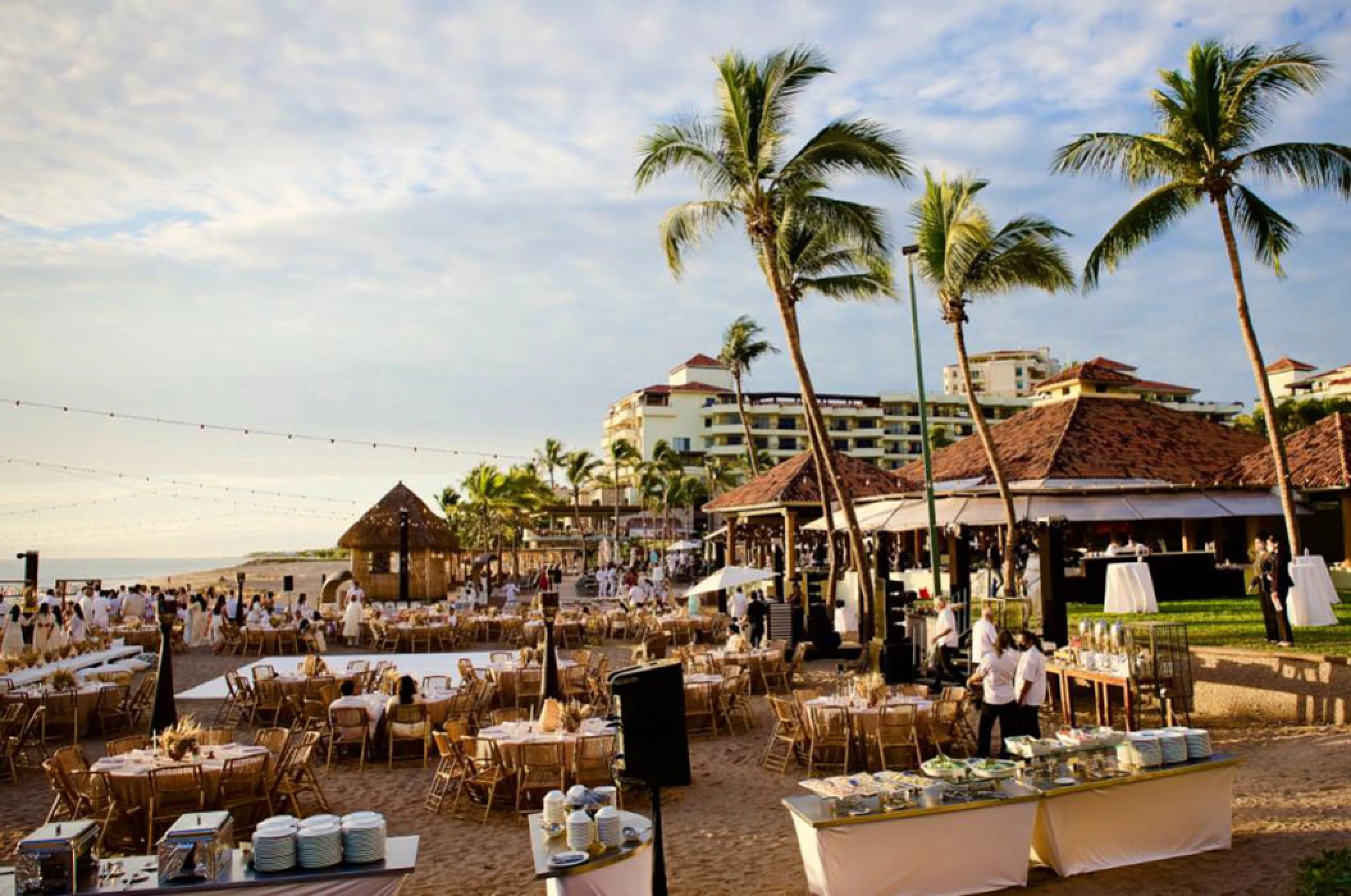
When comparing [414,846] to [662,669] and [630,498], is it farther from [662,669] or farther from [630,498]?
[630,498]

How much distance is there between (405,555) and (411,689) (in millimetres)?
20268

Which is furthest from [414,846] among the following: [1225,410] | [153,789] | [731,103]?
[1225,410]

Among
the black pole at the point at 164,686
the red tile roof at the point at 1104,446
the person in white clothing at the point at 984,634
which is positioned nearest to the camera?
the black pole at the point at 164,686

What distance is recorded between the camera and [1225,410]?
91.2 meters

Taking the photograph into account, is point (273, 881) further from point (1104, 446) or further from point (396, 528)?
point (396, 528)

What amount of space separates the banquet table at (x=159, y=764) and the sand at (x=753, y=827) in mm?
1102

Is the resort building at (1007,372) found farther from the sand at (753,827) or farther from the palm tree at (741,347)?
the sand at (753,827)

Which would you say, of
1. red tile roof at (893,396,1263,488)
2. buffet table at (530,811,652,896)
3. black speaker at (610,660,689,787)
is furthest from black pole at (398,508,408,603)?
black speaker at (610,660,689,787)

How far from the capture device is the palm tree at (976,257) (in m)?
21.8

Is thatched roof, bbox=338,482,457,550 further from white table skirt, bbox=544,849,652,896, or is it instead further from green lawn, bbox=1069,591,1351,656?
white table skirt, bbox=544,849,652,896

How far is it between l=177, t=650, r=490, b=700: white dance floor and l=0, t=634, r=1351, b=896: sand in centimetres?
515

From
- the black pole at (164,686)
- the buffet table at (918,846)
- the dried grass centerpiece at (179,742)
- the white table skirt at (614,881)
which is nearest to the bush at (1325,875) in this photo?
the buffet table at (918,846)

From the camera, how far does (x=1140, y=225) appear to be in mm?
18250

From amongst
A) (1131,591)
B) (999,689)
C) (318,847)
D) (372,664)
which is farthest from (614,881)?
(1131,591)
